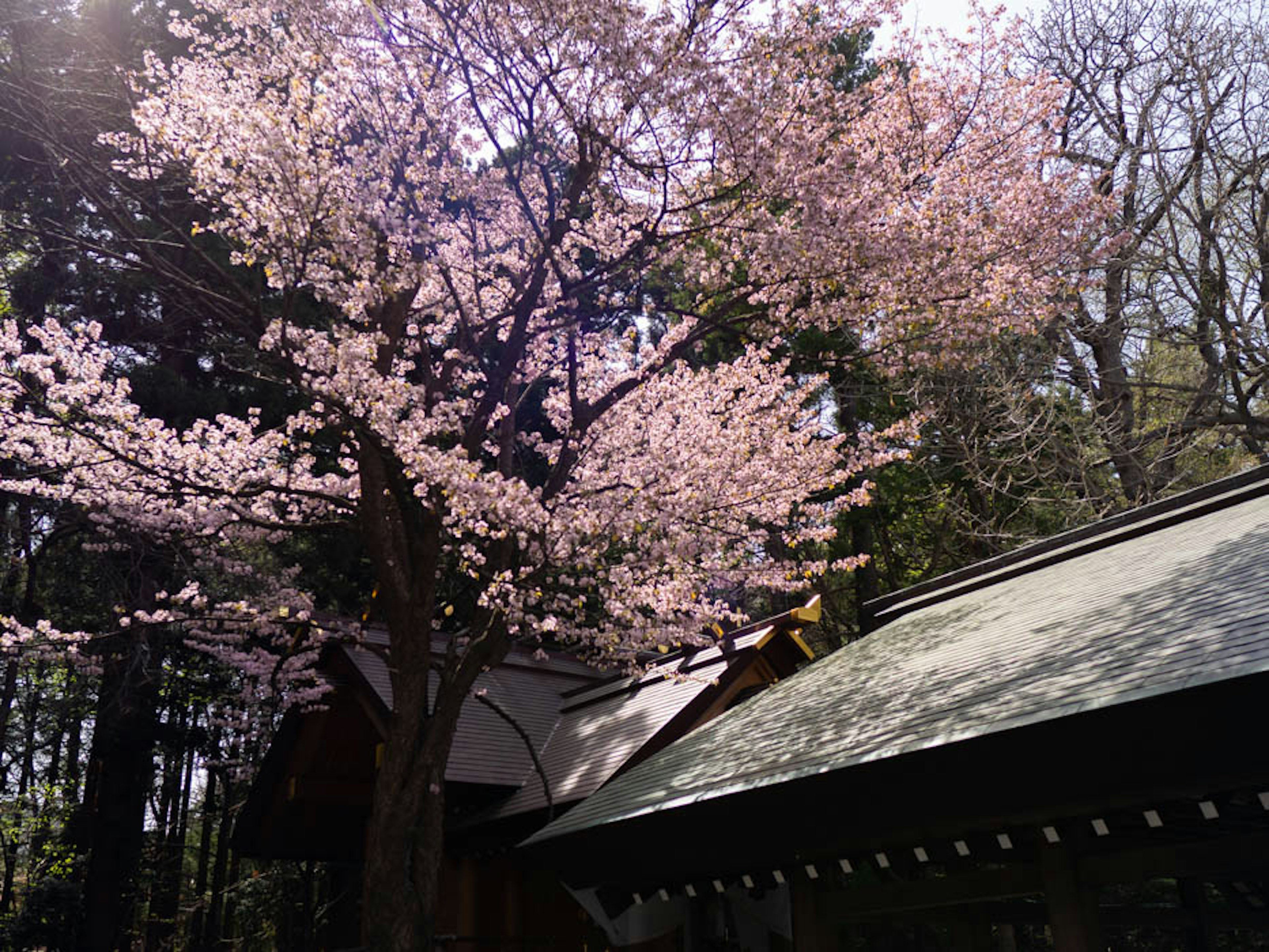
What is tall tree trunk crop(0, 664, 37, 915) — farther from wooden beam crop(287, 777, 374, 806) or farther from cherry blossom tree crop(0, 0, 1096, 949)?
cherry blossom tree crop(0, 0, 1096, 949)

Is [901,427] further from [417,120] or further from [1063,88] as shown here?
[417,120]

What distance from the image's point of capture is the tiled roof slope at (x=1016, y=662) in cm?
386

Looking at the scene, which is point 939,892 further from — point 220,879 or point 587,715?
point 220,879

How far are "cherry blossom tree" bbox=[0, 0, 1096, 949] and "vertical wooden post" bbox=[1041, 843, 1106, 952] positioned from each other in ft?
13.1

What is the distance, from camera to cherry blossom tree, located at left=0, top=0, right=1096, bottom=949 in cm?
734

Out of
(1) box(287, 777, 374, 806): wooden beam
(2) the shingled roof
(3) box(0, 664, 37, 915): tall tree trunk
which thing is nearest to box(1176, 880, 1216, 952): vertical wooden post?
(2) the shingled roof

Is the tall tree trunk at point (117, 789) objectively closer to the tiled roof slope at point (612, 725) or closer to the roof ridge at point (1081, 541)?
the tiled roof slope at point (612, 725)

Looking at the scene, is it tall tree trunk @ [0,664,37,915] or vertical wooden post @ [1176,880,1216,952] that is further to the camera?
tall tree trunk @ [0,664,37,915]

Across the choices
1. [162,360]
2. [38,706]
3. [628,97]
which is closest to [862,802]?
[628,97]

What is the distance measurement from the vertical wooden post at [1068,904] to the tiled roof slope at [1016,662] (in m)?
0.82

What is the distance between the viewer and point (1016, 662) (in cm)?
492

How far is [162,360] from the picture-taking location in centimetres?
1603

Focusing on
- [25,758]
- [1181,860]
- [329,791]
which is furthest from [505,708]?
[25,758]

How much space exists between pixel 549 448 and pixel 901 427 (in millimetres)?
3970
